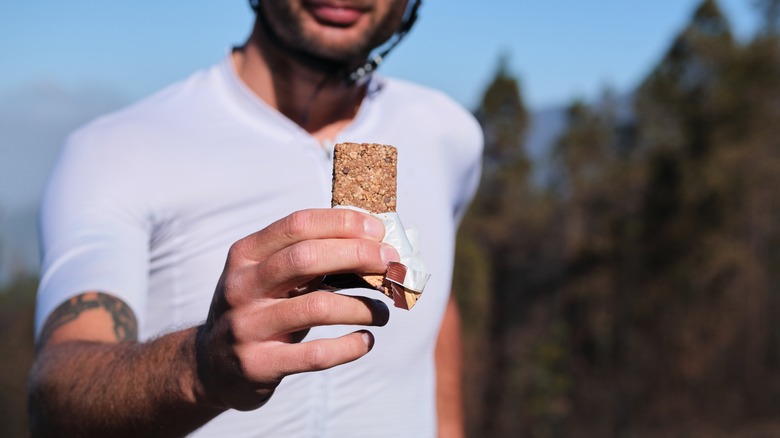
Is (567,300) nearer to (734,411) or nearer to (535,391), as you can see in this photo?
(535,391)

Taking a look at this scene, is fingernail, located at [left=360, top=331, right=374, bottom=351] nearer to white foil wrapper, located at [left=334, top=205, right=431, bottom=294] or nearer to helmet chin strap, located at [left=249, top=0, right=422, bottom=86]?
white foil wrapper, located at [left=334, top=205, right=431, bottom=294]

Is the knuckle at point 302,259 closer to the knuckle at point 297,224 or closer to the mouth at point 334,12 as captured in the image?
the knuckle at point 297,224

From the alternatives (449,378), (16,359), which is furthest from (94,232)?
(16,359)

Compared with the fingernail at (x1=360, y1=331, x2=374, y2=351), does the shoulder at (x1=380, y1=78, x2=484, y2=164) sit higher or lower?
higher

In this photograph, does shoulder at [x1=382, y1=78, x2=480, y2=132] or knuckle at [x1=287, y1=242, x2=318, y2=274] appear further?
shoulder at [x1=382, y1=78, x2=480, y2=132]

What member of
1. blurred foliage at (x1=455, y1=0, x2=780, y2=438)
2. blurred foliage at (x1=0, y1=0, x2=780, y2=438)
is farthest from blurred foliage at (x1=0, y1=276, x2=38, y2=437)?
blurred foliage at (x1=455, y1=0, x2=780, y2=438)

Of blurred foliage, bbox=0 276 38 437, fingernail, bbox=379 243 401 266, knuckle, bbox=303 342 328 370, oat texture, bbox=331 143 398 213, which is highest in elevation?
oat texture, bbox=331 143 398 213

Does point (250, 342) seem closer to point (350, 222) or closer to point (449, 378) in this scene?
point (350, 222)
